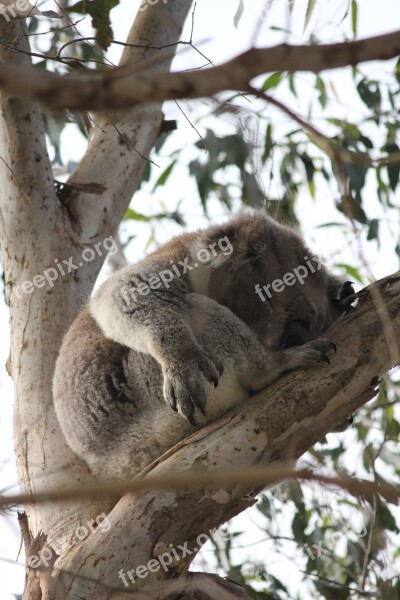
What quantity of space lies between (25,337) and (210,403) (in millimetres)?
935

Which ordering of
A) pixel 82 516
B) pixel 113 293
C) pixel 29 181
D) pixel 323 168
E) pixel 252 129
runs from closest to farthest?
pixel 252 129
pixel 82 516
pixel 113 293
pixel 29 181
pixel 323 168

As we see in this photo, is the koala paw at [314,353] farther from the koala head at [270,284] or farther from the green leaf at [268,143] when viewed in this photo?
the green leaf at [268,143]

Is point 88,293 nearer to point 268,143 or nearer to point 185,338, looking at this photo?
point 185,338

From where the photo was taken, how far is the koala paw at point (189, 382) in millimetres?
2502

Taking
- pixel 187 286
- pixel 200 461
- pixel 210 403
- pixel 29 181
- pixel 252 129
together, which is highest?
pixel 29 181

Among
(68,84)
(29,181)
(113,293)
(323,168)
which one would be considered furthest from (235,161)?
(68,84)

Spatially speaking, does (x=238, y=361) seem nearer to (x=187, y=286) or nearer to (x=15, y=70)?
(x=187, y=286)

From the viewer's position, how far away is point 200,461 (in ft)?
7.43

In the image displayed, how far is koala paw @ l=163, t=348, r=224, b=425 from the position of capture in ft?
8.21

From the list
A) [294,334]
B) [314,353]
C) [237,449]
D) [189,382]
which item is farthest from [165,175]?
[237,449]

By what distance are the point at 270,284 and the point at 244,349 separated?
54 cm

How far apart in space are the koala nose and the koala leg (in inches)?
8.9

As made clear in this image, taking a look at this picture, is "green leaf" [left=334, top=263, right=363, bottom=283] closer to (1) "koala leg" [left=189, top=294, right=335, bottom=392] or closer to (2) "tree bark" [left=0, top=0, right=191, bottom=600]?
(2) "tree bark" [left=0, top=0, right=191, bottom=600]

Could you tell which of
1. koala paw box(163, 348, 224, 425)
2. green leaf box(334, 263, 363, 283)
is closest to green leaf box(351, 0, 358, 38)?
green leaf box(334, 263, 363, 283)
